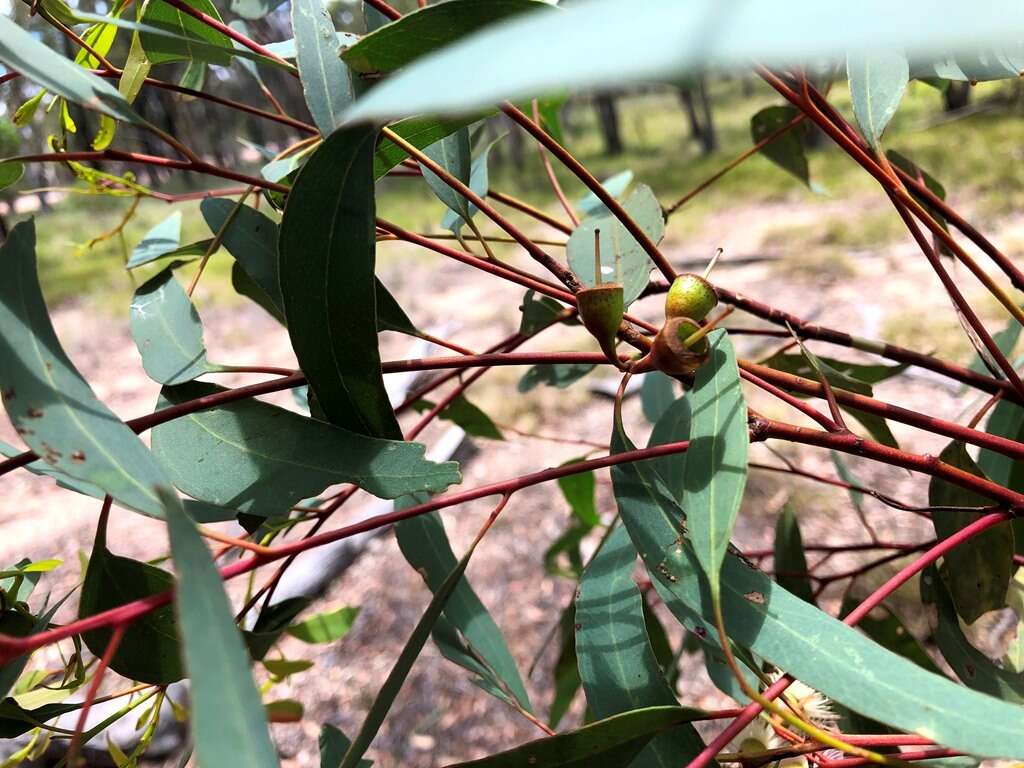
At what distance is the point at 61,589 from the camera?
1554 mm

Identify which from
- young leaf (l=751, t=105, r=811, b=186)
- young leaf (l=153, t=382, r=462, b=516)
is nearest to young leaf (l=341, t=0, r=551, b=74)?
young leaf (l=153, t=382, r=462, b=516)

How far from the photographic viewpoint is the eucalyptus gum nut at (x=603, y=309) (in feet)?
0.78

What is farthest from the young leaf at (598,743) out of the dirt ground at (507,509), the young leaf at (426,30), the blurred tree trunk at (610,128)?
the blurred tree trunk at (610,128)

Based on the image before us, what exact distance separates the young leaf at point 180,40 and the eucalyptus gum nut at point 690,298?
209 millimetres

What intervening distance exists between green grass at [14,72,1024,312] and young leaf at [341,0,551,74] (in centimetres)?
69

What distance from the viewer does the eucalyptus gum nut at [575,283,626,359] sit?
0.24 meters

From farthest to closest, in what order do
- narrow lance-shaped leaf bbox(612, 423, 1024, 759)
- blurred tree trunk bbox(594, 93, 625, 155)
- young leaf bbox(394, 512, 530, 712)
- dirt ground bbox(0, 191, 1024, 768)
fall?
1. blurred tree trunk bbox(594, 93, 625, 155)
2. dirt ground bbox(0, 191, 1024, 768)
3. young leaf bbox(394, 512, 530, 712)
4. narrow lance-shaped leaf bbox(612, 423, 1024, 759)

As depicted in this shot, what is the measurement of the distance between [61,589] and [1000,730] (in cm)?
179

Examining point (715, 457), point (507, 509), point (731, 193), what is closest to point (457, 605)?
point (715, 457)

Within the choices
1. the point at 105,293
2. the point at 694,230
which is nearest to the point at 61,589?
the point at 105,293

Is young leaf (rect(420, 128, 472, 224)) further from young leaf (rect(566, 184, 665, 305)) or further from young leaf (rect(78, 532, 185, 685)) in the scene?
young leaf (rect(78, 532, 185, 685))

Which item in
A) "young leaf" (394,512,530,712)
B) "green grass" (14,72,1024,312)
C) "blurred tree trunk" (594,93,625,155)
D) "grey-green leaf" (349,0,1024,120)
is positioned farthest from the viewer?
"blurred tree trunk" (594,93,625,155)

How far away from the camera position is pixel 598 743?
0.84 feet

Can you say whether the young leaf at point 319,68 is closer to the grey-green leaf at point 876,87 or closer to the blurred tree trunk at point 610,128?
the grey-green leaf at point 876,87
